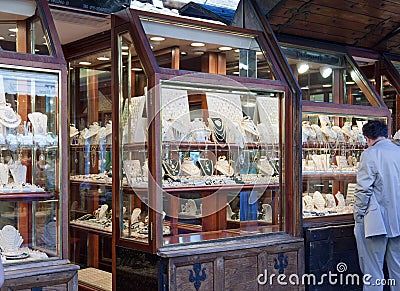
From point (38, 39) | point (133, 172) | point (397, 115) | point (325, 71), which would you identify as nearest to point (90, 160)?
point (133, 172)

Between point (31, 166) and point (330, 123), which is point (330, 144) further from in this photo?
point (31, 166)

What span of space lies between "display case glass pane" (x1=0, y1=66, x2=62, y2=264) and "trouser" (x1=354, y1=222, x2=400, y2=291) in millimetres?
2388

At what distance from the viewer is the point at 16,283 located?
133 inches

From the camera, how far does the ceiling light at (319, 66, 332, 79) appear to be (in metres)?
5.67

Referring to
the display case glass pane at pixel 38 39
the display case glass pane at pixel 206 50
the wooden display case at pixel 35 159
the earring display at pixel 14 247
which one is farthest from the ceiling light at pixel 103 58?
the earring display at pixel 14 247

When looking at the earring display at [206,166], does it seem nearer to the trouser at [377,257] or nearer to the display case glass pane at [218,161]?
the display case glass pane at [218,161]

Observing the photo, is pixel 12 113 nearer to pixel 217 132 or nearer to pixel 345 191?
pixel 217 132

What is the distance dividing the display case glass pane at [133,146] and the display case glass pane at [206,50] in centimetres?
20

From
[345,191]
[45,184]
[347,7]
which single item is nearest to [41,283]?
[45,184]

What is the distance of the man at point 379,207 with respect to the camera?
4.57 meters

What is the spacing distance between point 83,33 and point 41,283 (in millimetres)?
2623

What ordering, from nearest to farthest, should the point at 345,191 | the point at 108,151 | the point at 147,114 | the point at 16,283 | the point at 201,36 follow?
the point at 16,283, the point at 147,114, the point at 201,36, the point at 108,151, the point at 345,191

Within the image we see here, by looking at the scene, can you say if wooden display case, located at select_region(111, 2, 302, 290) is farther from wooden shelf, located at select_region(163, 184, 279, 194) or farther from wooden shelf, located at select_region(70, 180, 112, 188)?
wooden shelf, located at select_region(70, 180, 112, 188)

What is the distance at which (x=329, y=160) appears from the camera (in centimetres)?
550
